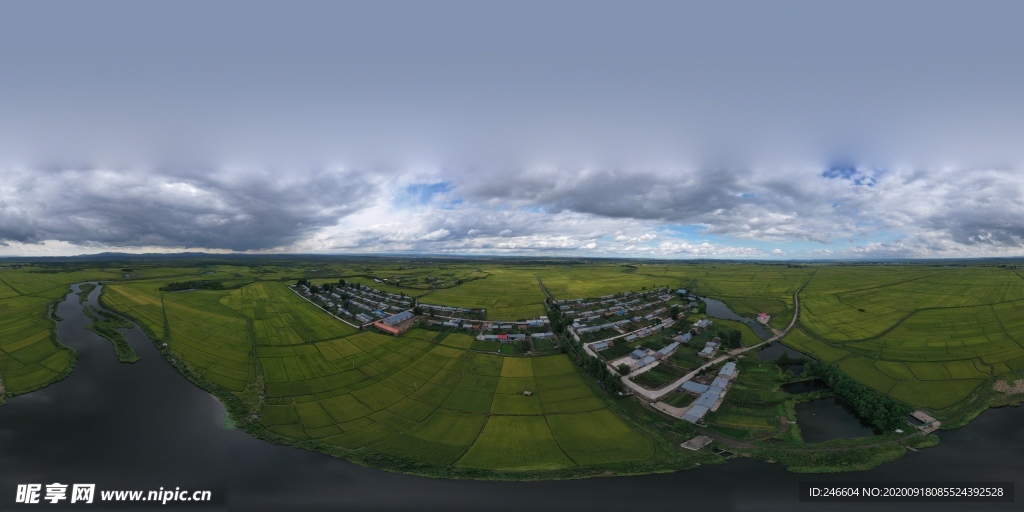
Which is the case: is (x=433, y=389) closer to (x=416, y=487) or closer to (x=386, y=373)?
(x=386, y=373)

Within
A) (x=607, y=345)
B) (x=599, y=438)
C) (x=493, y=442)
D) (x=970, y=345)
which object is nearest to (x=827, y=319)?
(x=970, y=345)

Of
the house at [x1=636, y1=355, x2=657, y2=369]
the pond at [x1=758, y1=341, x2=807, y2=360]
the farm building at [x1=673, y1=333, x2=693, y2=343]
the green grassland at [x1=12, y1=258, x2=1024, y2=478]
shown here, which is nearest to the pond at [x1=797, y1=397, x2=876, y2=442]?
the green grassland at [x1=12, y1=258, x2=1024, y2=478]

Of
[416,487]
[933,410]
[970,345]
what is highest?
[970,345]

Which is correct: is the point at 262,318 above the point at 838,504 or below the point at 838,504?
above

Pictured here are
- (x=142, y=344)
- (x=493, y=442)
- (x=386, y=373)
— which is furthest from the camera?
(x=142, y=344)

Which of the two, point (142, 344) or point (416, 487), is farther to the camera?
point (142, 344)

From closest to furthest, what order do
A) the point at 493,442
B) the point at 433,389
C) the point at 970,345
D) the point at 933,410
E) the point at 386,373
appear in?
1. the point at 493,442
2. the point at 933,410
3. the point at 433,389
4. the point at 386,373
5. the point at 970,345
